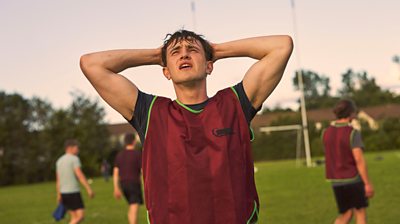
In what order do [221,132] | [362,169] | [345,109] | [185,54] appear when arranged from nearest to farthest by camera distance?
1. [221,132]
2. [185,54]
3. [362,169]
4. [345,109]

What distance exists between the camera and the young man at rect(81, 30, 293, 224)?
3.48 meters

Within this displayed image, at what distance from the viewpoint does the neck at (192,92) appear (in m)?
3.67

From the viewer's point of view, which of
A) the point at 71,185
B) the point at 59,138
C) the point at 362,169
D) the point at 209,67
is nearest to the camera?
the point at 209,67

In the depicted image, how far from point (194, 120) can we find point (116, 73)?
2.04 ft

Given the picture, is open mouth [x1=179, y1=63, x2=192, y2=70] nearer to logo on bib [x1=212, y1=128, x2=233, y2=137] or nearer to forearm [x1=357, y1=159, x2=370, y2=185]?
logo on bib [x1=212, y1=128, x2=233, y2=137]

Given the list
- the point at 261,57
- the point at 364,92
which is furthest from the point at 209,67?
the point at 364,92

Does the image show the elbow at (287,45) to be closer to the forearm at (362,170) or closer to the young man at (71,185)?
the forearm at (362,170)

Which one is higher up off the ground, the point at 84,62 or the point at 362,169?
the point at 84,62

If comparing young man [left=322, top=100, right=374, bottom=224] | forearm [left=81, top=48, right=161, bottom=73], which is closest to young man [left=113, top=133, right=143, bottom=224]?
young man [left=322, top=100, right=374, bottom=224]

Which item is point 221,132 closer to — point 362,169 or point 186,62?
point 186,62

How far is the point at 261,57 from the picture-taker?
3893 mm

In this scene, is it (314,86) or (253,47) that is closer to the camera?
(253,47)

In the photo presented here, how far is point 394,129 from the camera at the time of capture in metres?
68.7

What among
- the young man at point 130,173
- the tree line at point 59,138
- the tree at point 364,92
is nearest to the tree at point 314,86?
the tree at point 364,92
